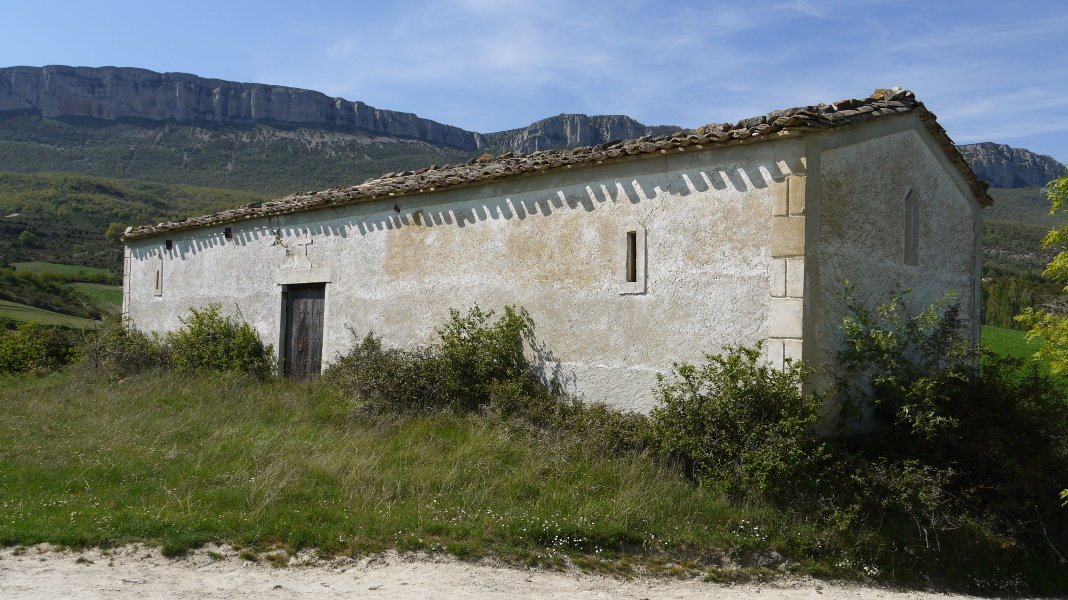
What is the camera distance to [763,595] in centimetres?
527

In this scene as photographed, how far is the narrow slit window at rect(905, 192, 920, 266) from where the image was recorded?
27.8ft

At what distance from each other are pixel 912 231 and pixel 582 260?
3.73 meters

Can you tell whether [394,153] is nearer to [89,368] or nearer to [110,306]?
[110,306]

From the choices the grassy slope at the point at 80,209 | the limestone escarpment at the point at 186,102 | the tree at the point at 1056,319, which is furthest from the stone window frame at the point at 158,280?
the limestone escarpment at the point at 186,102

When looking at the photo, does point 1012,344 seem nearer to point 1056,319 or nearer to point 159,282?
point 1056,319

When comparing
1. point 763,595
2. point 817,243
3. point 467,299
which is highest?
point 817,243

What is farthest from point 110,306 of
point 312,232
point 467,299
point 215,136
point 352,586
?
point 215,136

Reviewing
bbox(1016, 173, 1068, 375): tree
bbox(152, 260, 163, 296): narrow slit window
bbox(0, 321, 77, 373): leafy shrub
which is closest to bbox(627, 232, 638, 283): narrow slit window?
bbox(1016, 173, 1068, 375): tree

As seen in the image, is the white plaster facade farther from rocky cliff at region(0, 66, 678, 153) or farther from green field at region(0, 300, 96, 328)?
rocky cliff at region(0, 66, 678, 153)

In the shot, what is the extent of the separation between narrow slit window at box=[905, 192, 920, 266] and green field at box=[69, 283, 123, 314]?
25408 mm

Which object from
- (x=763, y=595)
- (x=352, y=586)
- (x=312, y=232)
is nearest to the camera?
(x=352, y=586)

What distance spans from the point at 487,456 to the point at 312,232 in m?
6.30

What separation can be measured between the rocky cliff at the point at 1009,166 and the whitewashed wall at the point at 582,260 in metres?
52.9

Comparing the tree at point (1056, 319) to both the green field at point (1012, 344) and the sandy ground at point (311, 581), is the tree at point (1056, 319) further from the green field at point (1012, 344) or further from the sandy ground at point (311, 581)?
the green field at point (1012, 344)
